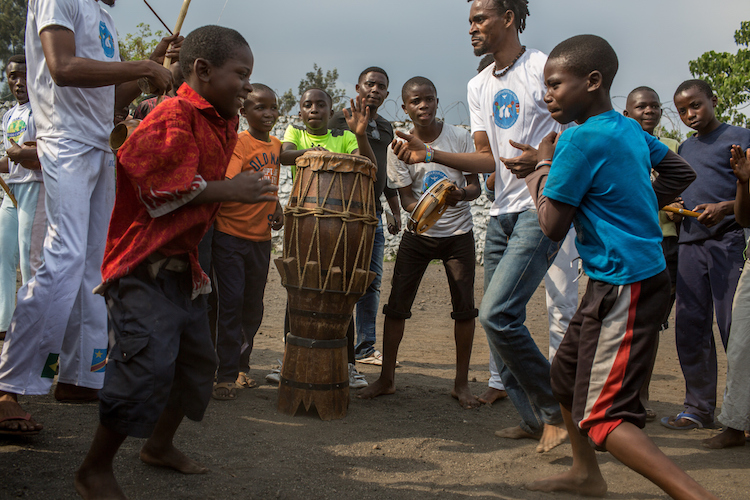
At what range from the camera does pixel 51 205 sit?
2883 millimetres

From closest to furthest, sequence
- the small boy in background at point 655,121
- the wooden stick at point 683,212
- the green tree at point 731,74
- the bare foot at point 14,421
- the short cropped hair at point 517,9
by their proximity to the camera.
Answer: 1. the bare foot at point 14,421
2. the short cropped hair at point 517,9
3. the wooden stick at point 683,212
4. the small boy in background at point 655,121
5. the green tree at point 731,74

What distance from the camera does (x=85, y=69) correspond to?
272 cm

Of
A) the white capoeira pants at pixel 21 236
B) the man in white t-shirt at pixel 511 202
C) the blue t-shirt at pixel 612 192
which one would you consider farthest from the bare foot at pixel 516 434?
the white capoeira pants at pixel 21 236

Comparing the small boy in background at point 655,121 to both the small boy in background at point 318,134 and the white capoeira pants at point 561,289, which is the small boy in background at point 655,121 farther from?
the small boy in background at point 318,134

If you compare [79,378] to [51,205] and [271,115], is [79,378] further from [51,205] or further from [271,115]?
[271,115]

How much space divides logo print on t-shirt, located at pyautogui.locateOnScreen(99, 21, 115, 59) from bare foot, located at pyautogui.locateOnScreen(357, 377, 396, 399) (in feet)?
8.42

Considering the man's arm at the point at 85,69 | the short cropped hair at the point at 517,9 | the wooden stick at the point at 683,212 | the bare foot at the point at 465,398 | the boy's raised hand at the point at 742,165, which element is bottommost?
the bare foot at the point at 465,398

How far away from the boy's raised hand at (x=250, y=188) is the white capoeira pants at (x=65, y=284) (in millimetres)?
1215

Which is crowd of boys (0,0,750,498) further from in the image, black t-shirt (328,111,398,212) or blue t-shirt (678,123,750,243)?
black t-shirt (328,111,398,212)

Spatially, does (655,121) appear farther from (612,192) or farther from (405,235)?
(612,192)

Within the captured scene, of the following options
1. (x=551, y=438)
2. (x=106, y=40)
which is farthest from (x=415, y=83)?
(x=551, y=438)

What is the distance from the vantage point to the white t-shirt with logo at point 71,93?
2.93m

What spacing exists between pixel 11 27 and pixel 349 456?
28.4m

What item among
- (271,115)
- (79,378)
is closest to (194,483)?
(79,378)
